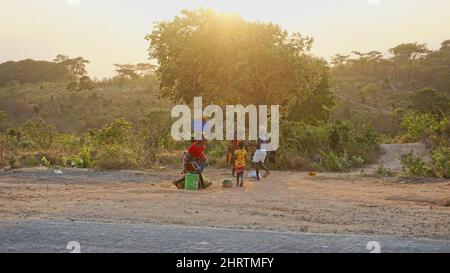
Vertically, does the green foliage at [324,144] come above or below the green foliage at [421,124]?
below

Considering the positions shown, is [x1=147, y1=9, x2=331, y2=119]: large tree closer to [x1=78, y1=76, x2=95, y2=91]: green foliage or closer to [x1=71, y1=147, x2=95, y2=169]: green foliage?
[x1=71, y1=147, x2=95, y2=169]: green foliage

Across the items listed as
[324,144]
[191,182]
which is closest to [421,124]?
[324,144]

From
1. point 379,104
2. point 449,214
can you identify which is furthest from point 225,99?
point 379,104

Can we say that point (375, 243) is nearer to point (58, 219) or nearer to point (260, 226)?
point (260, 226)

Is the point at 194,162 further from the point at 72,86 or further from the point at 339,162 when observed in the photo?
the point at 72,86

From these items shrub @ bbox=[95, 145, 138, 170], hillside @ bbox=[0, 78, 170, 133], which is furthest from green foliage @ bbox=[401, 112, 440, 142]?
hillside @ bbox=[0, 78, 170, 133]

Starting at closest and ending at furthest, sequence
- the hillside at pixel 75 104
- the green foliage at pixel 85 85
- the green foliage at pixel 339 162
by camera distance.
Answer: the green foliage at pixel 339 162 < the hillside at pixel 75 104 < the green foliage at pixel 85 85

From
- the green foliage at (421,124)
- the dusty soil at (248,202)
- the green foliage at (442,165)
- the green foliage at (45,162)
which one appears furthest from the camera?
the green foliage at (421,124)

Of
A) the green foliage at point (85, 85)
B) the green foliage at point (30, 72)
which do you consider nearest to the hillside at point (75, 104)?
the green foliage at point (85, 85)

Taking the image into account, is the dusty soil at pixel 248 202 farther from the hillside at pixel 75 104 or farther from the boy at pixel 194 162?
the hillside at pixel 75 104

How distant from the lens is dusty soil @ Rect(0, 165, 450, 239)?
7785mm

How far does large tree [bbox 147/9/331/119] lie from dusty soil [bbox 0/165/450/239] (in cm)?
512

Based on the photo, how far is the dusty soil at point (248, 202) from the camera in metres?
7.79

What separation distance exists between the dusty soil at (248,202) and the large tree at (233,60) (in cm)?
512
